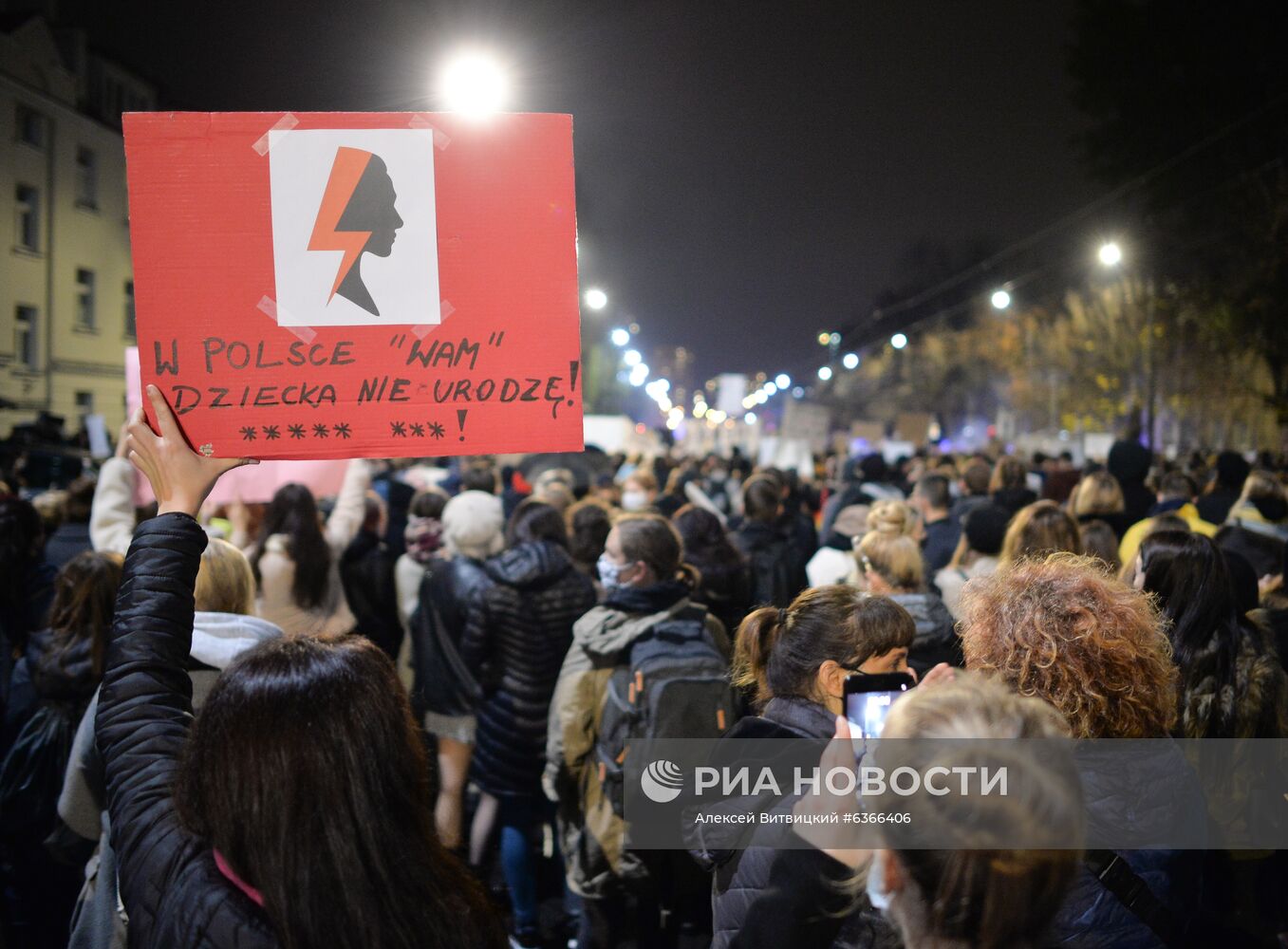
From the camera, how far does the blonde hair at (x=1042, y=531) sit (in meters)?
4.97

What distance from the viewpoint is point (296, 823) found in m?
1.64

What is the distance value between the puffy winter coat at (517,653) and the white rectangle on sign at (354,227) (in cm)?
277

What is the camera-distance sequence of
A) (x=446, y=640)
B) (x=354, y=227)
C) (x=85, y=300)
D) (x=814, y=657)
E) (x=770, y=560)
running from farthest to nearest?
1. (x=85, y=300)
2. (x=770, y=560)
3. (x=446, y=640)
4. (x=814, y=657)
5. (x=354, y=227)

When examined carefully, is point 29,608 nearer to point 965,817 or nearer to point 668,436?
point 965,817

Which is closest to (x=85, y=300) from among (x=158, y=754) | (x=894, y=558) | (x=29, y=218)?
(x=29, y=218)

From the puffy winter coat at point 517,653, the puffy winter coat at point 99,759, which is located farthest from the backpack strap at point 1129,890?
the puffy winter coat at point 517,653

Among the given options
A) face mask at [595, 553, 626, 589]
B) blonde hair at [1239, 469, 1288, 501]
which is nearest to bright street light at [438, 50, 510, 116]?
face mask at [595, 553, 626, 589]

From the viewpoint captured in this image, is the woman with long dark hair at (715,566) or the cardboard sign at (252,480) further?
the cardboard sign at (252,480)

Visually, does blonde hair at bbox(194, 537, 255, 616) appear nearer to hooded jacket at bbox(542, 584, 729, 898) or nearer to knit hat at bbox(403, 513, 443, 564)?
hooded jacket at bbox(542, 584, 729, 898)

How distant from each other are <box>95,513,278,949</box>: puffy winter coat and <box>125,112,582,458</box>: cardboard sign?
373 mm

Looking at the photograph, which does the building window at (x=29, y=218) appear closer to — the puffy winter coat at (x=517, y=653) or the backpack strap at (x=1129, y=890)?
the puffy winter coat at (x=517, y=653)

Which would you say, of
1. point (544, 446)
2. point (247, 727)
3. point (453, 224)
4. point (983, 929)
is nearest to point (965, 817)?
point (983, 929)

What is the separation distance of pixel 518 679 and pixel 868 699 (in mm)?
2899

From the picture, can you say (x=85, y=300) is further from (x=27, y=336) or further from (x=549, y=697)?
(x=549, y=697)
